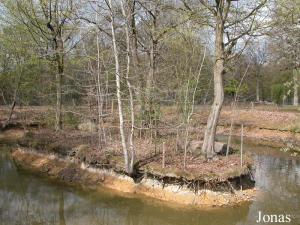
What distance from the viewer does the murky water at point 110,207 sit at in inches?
549

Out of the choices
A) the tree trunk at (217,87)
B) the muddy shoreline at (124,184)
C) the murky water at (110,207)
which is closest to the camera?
the murky water at (110,207)

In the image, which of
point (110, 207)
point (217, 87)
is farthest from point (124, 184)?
point (217, 87)

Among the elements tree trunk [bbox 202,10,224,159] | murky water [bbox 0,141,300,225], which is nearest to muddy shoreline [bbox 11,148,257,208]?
murky water [bbox 0,141,300,225]

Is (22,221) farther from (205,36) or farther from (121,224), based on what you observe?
(205,36)

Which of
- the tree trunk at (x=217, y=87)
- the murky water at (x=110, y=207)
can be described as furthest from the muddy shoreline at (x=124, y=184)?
the tree trunk at (x=217, y=87)

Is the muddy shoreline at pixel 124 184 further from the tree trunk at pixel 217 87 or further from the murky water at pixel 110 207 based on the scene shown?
the tree trunk at pixel 217 87

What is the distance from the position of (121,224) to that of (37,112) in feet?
79.9

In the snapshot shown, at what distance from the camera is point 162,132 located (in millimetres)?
22547

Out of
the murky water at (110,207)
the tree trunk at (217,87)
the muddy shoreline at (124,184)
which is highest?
the tree trunk at (217,87)

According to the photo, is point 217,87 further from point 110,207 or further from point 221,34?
point 110,207

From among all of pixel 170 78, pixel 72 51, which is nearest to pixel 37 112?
pixel 72 51

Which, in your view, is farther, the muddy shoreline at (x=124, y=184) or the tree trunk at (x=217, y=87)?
the tree trunk at (x=217, y=87)

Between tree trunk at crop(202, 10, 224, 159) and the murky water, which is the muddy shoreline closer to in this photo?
the murky water

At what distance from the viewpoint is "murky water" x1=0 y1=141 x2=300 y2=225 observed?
13.9 m
